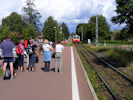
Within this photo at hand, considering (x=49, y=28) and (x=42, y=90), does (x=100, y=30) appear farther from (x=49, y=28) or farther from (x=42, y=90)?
(x=42, y=90)

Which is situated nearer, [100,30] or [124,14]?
[124,14]

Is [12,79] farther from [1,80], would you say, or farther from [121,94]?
[121,94]

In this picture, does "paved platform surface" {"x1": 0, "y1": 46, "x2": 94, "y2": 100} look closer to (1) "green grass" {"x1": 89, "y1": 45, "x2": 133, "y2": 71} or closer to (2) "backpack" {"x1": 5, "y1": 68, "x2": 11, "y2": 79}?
(2) "backpack" {"x1": 5, "y1": 68, "x2": 11, "y2": 79}

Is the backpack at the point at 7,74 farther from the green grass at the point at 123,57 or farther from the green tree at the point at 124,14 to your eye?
the green tree at the point at 124,14

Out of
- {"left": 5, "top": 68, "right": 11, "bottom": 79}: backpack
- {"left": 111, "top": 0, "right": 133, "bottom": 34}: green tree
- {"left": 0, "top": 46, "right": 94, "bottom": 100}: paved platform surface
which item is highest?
{"left": 111, "top": 0, "right": 133, "bottom": 34}: green tree

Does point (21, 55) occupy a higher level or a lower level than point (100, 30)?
lower

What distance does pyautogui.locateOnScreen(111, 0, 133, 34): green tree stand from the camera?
21.5 metres

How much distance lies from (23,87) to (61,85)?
1363mm

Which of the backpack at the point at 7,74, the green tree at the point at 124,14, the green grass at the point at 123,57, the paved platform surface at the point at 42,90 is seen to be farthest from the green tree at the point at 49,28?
the paved platform surface at the point at 42,90

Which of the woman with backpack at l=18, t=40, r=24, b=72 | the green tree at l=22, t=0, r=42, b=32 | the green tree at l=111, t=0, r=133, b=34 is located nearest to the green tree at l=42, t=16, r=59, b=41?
the green tree at l=22, t=0, r=42, b=32

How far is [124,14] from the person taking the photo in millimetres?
23594

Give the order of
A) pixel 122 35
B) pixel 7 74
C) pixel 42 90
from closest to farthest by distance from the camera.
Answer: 1. pixel 42 90
2. pixel 7 74
3. pixel 122 35

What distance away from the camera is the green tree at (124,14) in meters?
21.5

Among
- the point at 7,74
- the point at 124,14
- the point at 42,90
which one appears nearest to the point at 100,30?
the point at 124,14
